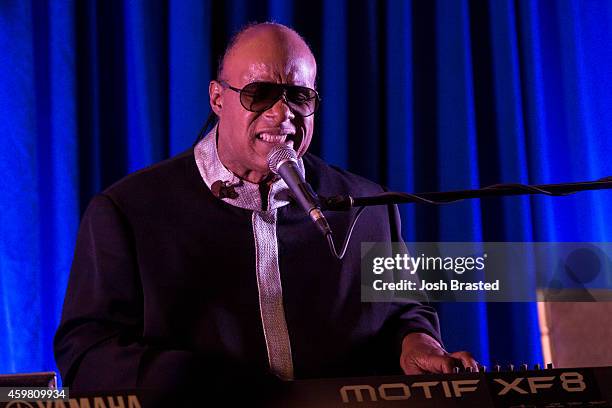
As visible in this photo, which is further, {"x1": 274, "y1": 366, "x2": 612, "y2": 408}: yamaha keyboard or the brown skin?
the brown skin

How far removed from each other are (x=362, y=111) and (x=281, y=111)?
1.04 meters

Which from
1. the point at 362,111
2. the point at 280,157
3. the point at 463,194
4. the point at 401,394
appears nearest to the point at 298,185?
the point at 280,157

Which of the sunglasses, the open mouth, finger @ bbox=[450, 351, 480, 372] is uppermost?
the sunglasses

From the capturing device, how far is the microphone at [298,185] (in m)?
1.36

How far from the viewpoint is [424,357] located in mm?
1822

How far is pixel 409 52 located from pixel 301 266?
4.02 ft

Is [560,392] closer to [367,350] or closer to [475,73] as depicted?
[367,350]

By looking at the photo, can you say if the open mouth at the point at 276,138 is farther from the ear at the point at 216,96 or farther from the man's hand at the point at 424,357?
the man's hand at the point at 424,357

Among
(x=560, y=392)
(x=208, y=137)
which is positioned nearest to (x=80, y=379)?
(x=208, y=137)

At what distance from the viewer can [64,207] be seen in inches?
106

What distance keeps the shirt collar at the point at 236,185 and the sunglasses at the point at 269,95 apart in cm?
19

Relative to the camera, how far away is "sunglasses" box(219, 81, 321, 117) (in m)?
2.02

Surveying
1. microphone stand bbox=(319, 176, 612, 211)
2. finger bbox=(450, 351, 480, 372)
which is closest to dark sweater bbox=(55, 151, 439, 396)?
finger bbox=(450, 351, 480, 372)

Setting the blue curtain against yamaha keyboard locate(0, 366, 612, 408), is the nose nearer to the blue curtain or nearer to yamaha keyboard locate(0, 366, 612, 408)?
the blue curtain
